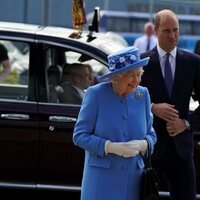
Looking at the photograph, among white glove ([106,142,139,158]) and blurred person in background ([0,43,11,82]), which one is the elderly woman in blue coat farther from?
blurred person in background ([0,43,11,82])

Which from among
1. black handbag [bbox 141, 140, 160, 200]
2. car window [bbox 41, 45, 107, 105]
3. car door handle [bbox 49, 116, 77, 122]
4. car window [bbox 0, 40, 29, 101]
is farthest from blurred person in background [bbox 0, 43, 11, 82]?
black handbag [bbox 141, 140, 160, 200]

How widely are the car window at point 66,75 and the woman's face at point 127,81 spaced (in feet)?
→ 7.03

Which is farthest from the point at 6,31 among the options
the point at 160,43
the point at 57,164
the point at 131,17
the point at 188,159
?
the point at 131,17

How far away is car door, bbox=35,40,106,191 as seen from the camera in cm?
571

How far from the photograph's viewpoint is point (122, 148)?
3553 mm

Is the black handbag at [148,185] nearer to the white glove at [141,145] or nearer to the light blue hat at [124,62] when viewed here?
the white glove at [141,145]

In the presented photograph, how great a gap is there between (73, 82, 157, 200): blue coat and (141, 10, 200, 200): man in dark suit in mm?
849

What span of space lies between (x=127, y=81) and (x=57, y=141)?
216cm

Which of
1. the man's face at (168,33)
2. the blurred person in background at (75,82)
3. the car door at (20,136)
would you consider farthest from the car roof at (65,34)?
the man's face at (168,33)

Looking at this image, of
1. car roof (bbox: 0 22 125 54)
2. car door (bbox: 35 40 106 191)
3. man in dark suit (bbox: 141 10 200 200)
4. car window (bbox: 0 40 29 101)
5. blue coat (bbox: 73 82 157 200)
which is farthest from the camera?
car window (bbox: 0 40 29 101)

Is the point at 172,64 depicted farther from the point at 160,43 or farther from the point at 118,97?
the point at 118,97

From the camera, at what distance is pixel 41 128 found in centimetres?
572

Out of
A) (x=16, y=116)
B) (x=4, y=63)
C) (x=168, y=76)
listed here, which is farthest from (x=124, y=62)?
(x=4, y=63)

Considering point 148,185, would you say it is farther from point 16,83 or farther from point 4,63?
point 4,63
